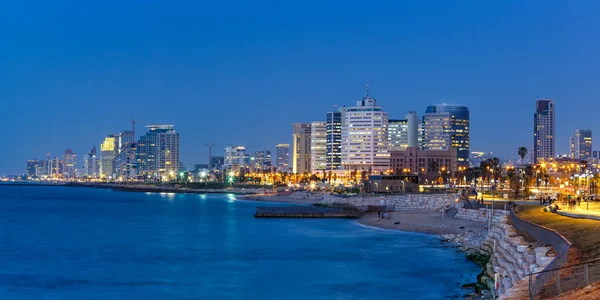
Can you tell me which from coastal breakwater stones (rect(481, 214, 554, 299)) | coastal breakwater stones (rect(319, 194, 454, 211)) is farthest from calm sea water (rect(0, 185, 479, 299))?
coastal breakwater stones (rect(319, 194, 454, 211))

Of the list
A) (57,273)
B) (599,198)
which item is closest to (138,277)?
(57,273)

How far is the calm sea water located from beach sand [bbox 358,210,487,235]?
3.25m

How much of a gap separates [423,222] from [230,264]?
34119 millimetres

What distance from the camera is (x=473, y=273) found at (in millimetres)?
45031

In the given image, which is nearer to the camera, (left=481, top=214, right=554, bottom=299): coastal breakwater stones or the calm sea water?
(left=481, top=214, right=554, bottom=299): coastal breakwater stones

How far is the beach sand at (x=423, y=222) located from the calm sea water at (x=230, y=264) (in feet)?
10.7

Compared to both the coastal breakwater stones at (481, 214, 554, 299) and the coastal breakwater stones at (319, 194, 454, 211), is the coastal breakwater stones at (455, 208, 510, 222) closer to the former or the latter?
the coastal breakwater stones at (319, 194, 454, 211)

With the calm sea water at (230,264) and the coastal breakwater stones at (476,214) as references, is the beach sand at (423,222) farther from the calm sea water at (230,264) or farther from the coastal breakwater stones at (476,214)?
the calm sea water at (230,264)

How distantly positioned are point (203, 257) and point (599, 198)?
46.2 meters

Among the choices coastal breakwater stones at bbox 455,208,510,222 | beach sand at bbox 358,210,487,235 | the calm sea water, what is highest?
coastal breakwater stones at bbox 455,208,510,222

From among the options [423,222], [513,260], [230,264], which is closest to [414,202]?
[423,222]

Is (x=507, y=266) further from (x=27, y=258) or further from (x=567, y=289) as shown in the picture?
(x=27, y=258)

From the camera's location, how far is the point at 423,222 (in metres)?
83.3

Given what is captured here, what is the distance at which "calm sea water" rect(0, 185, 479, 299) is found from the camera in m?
42.8
